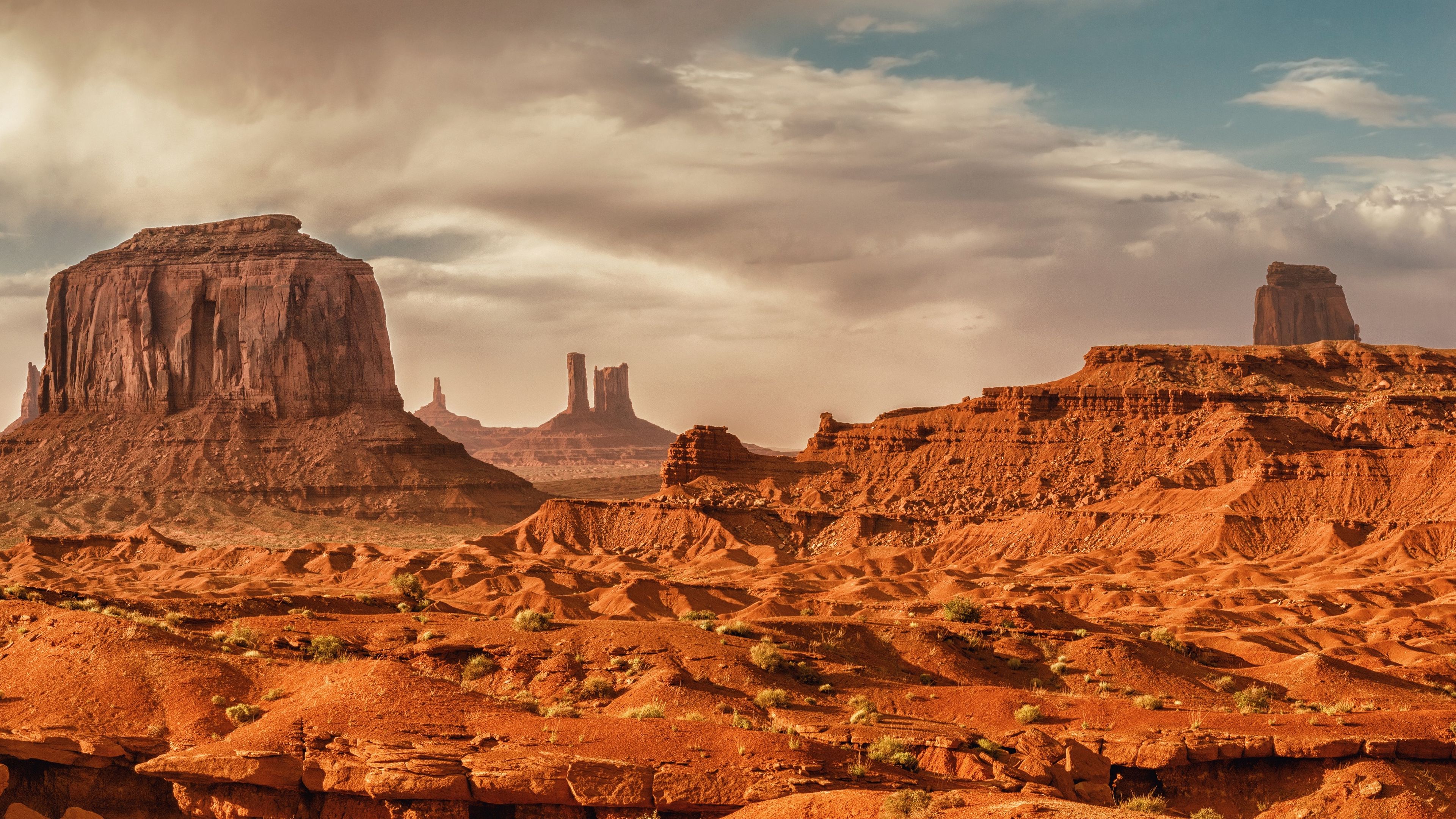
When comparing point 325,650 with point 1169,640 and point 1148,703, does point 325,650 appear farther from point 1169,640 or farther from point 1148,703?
point 1169,640

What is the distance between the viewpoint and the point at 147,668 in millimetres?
26750

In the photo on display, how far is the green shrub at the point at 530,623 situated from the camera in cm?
3494

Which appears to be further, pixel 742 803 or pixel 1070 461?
pixel 1070 461

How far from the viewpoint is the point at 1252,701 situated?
117 ft

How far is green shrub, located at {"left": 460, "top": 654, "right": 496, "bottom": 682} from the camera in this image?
31.9 m

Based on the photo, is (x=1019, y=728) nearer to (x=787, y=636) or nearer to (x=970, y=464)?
(x=787, y=636)

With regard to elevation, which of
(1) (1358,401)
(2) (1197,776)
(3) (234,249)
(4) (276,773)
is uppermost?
(3) (234,249)

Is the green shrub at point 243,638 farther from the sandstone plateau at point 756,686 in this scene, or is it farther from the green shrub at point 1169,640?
the green shrub at point 1169,640

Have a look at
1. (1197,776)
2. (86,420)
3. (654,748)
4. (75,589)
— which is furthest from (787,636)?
(86,420)

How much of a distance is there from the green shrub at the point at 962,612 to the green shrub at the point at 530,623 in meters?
15.7

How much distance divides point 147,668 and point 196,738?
3125mm

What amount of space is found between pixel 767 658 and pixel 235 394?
142850mm

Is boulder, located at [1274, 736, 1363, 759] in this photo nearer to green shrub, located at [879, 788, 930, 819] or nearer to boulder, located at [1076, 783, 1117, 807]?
boulder, located at [1076, 783, 1117, 807]

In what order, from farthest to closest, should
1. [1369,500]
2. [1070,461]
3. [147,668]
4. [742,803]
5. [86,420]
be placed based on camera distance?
[86,420] < [1070,461] < [1369,500] < [147,668] < [742,803]
